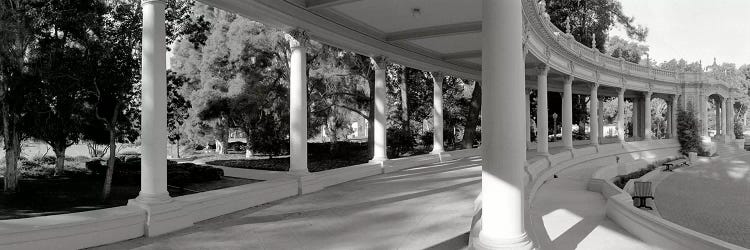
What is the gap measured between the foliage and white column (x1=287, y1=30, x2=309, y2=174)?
38.3m

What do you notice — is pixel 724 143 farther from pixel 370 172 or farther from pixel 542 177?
pixel 370 172

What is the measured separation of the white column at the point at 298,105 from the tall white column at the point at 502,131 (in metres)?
8.50

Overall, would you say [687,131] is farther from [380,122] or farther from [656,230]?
[656,230]

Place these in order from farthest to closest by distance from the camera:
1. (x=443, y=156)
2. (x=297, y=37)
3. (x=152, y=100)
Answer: (x=443, y=156) → (x=297, y=37) → (x=152, y=100)

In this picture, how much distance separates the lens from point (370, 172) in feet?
58.0

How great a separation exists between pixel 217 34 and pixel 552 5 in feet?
94.0

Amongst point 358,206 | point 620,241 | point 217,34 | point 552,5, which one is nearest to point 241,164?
point 217,34

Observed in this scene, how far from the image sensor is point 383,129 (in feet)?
62.3

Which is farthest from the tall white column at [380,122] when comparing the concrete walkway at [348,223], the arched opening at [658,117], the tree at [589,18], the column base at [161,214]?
the arched opening at [658,117]

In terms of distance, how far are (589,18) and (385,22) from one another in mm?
32615

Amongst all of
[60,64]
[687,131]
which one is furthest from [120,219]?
[687,131]

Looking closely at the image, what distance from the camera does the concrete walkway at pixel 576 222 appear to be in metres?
7.71

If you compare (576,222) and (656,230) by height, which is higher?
→ (656,230)

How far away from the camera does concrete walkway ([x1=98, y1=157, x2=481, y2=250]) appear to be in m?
7.94
